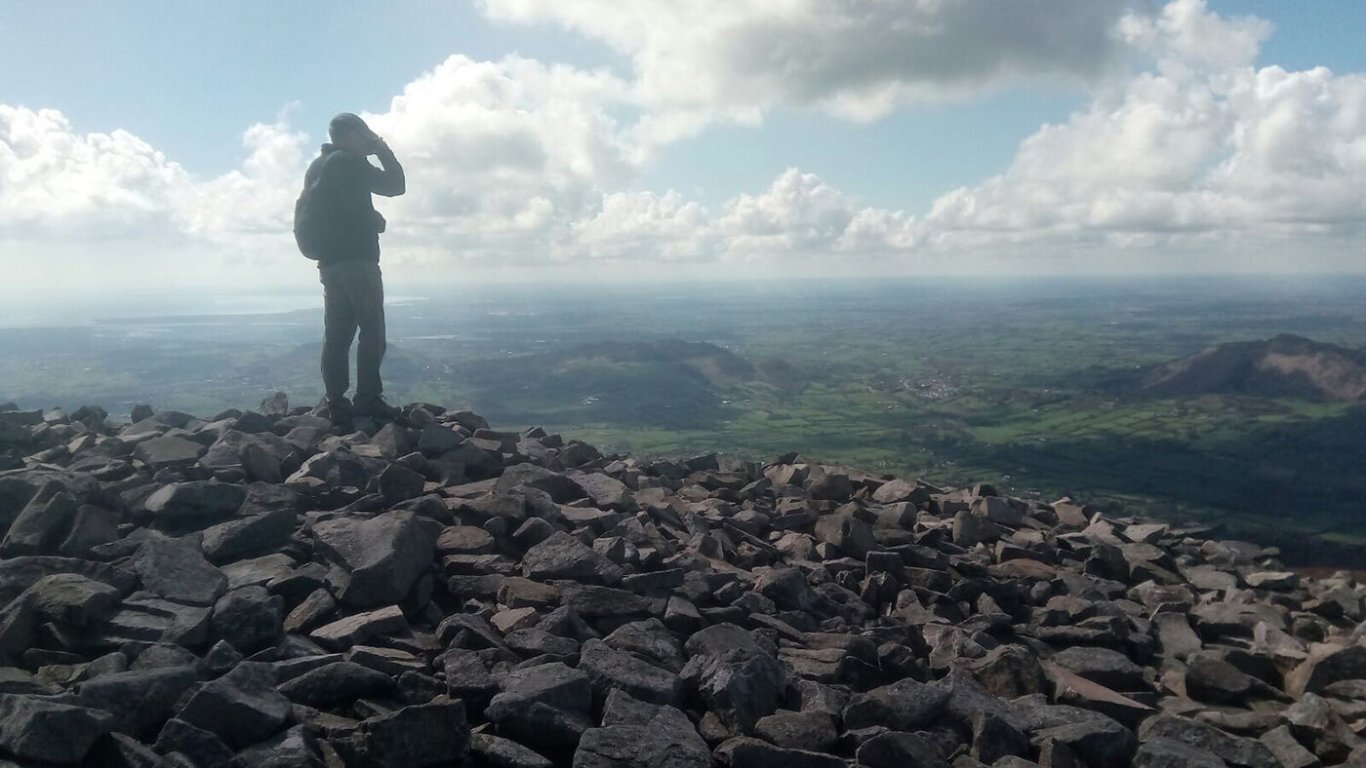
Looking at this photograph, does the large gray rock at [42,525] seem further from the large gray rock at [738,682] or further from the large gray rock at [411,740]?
the large gray rock at [738,682]

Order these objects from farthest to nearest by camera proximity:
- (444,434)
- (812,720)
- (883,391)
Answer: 1. (883,391)
2. (444,434)
3. (812,720)

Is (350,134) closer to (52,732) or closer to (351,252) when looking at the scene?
(351,252)

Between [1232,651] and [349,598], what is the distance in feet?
32.1

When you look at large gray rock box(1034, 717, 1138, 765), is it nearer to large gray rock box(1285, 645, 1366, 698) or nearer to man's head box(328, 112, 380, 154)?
large gray rock box(1285, 645, 1366, 698)

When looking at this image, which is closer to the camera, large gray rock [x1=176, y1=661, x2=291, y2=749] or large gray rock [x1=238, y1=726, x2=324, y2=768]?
large gray rock [x1=238, y1=726, x2=324, y2=768]

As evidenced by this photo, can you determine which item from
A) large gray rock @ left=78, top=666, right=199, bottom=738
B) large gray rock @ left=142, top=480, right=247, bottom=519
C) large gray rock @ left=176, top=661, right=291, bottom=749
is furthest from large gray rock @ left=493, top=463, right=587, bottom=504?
large gray rock @ left=176, top=661, right=291, bottom=749

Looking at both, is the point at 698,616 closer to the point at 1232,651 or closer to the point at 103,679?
the point at 103,679

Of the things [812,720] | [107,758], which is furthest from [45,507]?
[812,720]

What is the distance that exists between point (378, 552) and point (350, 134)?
8.83 m

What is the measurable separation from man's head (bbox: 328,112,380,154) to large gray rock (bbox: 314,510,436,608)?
302 inches

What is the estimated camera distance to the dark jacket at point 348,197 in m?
14.0

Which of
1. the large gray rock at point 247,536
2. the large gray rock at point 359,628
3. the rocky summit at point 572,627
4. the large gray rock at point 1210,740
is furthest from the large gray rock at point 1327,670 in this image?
the large gray rock at point 247,536

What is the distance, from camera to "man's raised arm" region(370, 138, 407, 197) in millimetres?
14367

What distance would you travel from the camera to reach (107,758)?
5012mm
